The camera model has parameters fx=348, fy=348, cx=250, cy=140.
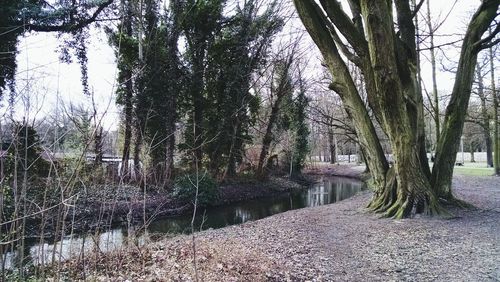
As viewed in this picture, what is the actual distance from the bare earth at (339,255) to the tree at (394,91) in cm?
90

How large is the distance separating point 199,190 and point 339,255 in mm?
10036

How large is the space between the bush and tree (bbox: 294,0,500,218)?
792 cm

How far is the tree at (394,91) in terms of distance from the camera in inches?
282

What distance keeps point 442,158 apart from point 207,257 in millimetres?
6460

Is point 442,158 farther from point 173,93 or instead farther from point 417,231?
point 173,93

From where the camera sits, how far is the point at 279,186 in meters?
22.0

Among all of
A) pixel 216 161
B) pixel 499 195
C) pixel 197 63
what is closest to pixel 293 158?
pixel 216 161

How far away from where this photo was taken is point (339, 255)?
5.27m

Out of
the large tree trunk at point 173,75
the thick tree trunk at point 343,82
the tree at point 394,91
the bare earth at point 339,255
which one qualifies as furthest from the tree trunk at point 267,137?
the bare earth at point 339,255

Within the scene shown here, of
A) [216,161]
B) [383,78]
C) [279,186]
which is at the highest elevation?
[383,78]

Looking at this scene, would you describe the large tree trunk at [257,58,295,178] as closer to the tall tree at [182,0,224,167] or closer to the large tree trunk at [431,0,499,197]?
the tall tree at [182,0,224,167]

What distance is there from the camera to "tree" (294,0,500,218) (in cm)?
717

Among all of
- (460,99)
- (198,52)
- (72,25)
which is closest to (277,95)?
(198,52)

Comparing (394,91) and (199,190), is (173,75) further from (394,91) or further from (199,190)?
(394,91)
